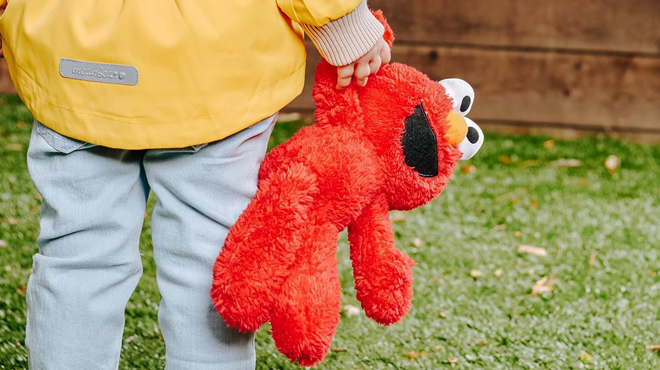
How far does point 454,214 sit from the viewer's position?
2.35m

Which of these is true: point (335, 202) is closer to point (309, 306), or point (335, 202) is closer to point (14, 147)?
point (309, 306)

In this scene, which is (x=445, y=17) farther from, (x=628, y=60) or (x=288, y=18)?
(x=288, y=18)

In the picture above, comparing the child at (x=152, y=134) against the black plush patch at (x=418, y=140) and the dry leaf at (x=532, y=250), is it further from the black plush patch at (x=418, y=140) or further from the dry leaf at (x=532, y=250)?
the dry leaf at (x=532, y=250)

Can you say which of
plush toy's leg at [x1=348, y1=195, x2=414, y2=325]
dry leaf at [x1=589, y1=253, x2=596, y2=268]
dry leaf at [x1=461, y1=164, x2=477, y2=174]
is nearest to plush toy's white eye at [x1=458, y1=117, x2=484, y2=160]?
plush toy's leg at [x1=348, y1=195, x2=414, y2=325]

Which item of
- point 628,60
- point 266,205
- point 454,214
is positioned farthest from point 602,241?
point 266,205

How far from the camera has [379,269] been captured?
1.06 m

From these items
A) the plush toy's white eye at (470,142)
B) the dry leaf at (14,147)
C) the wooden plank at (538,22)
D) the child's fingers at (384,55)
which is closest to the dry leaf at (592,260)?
the plush toy's white eye at (470,142)

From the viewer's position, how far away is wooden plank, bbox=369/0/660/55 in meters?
3.08

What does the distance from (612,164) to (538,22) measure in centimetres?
64

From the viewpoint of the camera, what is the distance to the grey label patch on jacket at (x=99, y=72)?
95 centimetres

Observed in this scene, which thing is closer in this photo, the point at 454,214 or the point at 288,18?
the point at 288,18

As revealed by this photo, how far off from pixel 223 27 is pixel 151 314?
3.01 ft

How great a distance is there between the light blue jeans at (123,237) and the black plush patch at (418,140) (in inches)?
7.1

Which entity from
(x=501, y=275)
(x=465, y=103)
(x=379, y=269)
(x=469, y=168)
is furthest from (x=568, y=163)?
(x=379, y=269)
